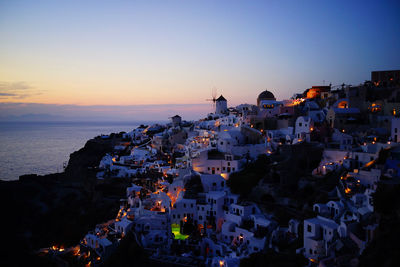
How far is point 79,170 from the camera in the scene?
50125mm

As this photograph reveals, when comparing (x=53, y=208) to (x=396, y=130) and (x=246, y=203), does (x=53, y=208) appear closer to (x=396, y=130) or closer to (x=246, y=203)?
Answer: (x=246, y=203)

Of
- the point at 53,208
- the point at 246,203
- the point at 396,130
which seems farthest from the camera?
the point at 53,208

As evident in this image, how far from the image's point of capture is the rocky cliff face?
3306cm

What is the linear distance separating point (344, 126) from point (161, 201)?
19.9 meters

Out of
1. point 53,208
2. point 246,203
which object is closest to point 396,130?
point 246,203

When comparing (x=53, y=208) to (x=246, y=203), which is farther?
(x=53, y=208)

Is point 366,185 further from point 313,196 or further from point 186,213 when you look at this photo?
point 186,213

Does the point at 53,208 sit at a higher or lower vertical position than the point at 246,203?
lower

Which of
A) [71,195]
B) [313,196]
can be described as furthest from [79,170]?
[313,196]

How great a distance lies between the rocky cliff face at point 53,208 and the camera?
33062 mm

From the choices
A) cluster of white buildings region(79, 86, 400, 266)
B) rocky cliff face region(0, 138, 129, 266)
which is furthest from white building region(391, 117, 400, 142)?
rocky cliff face region(0, 138, 129, 266)

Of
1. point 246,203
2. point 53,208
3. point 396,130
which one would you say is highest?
point 396,130

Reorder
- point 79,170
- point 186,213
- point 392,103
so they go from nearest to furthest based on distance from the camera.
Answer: point 186,213 → point 392,103 → point 79,170

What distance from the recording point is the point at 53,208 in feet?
140
